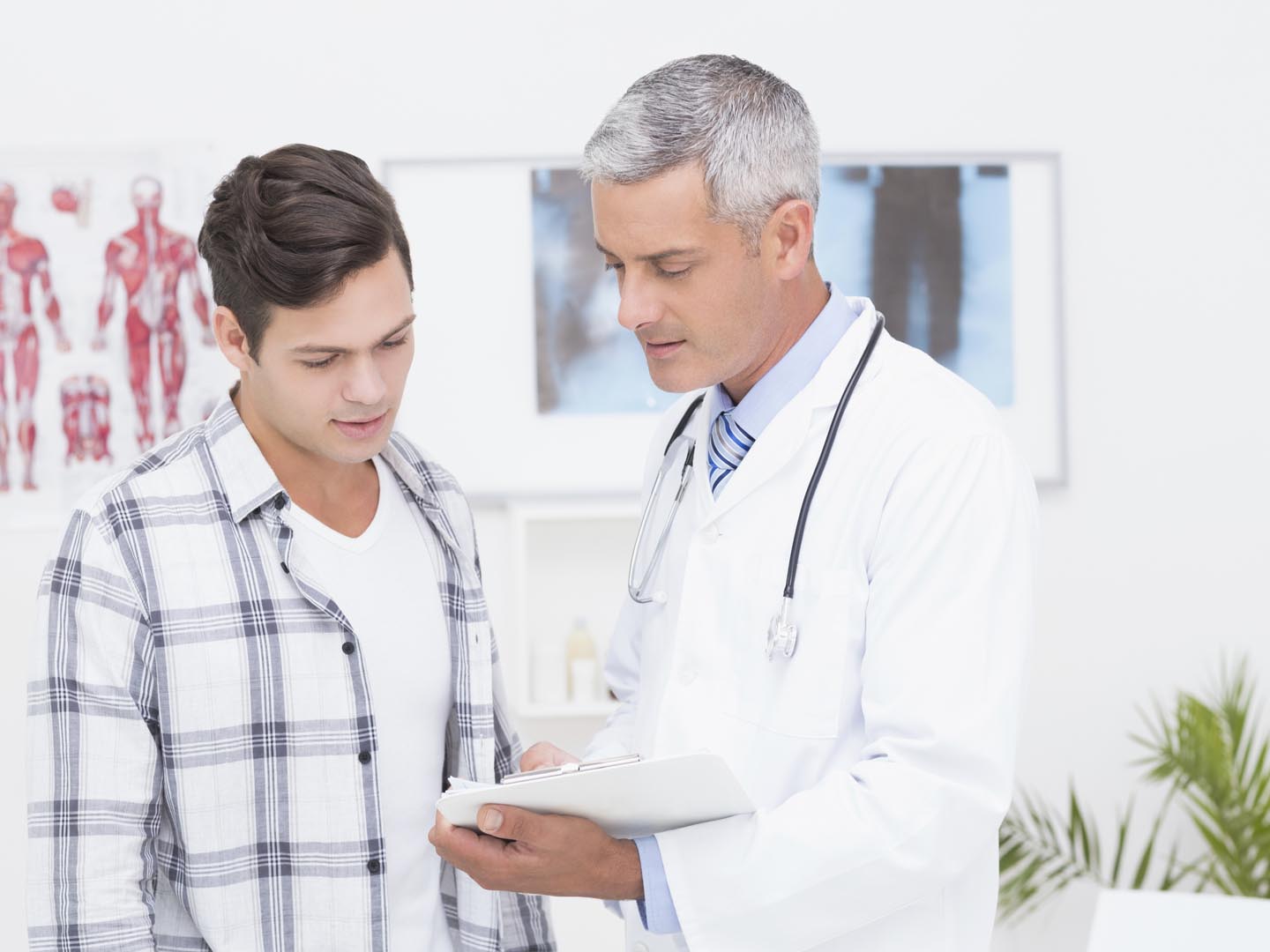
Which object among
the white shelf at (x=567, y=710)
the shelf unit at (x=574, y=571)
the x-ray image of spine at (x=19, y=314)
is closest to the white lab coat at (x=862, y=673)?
the white shelf at (x=567, y=710)

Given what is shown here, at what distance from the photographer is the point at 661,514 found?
159cm

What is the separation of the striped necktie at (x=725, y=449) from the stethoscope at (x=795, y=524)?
33mm

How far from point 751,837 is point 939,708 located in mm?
225

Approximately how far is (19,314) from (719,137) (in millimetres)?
1791

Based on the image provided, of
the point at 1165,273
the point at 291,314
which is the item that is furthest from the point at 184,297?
the point at 1165,273

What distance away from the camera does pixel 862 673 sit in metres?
1.26

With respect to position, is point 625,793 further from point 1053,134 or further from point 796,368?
point 1053,134

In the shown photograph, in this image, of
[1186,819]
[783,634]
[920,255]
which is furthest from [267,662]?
[1186,819]

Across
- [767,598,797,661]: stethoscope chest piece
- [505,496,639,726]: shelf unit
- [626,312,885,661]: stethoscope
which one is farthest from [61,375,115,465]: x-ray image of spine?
[767,598,797,661]: stethoscope chest piece

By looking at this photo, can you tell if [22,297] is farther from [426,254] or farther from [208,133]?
[426,254]

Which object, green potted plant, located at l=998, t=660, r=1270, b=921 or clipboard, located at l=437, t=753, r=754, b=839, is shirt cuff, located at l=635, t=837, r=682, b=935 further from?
green potted plant, located at l=998, t=660, r=1270, b=921

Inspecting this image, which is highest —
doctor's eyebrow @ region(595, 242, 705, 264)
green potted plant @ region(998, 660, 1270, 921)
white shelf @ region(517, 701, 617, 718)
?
doctor's eyebrow @ region(595, 242, 705, 264)

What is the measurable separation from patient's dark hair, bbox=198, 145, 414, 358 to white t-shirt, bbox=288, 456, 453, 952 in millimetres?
257

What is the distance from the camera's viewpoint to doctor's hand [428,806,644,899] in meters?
1.20
